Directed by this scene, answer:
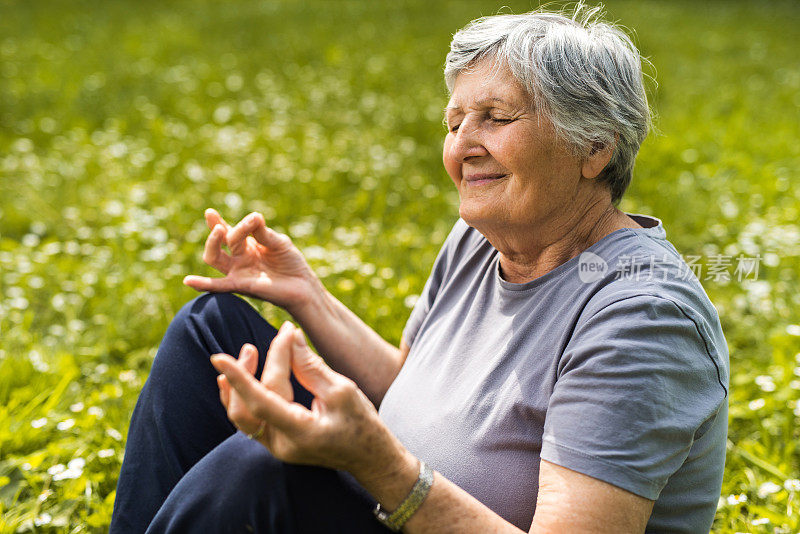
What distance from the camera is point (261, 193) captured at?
15.7 feet

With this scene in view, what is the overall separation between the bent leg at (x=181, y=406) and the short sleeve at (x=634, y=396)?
76 cm

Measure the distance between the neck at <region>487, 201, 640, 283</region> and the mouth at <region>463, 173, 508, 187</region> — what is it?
4.9 inches

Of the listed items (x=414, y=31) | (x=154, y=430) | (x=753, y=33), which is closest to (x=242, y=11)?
(x=414, y=31)

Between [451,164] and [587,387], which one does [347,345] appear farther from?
[587,387]

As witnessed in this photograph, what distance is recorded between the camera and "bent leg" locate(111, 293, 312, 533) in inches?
72.0

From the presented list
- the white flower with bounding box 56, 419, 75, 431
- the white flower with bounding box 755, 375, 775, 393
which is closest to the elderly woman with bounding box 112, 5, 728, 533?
the white flower with bounding box 56, 419, 75, 431

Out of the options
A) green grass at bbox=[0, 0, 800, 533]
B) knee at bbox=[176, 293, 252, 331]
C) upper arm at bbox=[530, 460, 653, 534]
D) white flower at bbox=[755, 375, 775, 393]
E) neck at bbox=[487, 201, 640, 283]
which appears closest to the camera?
upper arm at bbox=[530, 460, 653, 534]

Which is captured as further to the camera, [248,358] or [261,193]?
[261,193]

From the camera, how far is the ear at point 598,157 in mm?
1706

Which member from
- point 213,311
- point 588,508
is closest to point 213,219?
point 213,311

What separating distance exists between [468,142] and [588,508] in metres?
0.84

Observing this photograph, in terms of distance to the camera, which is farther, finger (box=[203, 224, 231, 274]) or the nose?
finger (box=[203, 224, 231, 274])

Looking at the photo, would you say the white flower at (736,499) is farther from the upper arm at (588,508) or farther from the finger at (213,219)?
the finger at (213,219)

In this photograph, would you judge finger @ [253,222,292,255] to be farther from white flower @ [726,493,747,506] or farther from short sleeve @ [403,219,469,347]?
white flower @ [726,493,747,506]
